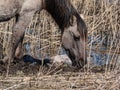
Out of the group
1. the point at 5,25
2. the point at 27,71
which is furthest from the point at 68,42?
the point at 5,25

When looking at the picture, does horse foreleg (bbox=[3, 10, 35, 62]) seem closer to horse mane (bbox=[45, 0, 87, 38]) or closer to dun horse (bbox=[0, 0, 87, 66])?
dun horse (bbox=[0, 0, 87, 66])

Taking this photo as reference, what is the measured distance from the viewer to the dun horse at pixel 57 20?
5605 mm

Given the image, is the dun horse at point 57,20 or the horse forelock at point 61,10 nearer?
the dun horse at point 57,20

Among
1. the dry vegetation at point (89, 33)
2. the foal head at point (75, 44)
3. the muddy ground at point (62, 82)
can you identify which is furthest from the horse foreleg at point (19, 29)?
the muddy ground at point (62, 82)

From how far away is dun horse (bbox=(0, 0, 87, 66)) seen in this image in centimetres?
561

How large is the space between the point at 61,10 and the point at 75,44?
0.60 metres

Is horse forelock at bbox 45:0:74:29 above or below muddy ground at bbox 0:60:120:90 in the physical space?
above

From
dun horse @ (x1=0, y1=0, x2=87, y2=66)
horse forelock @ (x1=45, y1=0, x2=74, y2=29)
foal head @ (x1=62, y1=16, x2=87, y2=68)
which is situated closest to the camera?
dun horse @ (x1=0, y1=0, x2=87, y2=66)

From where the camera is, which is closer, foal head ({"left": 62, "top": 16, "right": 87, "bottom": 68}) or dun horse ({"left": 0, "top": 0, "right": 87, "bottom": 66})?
dun horse ({"left": 0, "top": 0, "right": 87, "bottom": 66})

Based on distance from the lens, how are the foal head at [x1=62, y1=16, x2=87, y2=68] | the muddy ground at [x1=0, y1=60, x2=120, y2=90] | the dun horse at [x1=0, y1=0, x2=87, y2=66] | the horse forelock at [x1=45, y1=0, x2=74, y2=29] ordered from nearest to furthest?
the muddy ground at [x1=0, y1=60, x2=120, y2=90]
the dun horse at [x1=0, y1=0, x2=87, y2=66]
the horse forelock at [x1=45, y1=0, x2=74, y2=29]
the foal head at [x1=62, y1=16, x2=87, y2=68]

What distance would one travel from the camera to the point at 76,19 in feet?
19.5

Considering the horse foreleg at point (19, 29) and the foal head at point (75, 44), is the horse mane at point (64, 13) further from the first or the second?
the horse foreleg at point (19, 29)

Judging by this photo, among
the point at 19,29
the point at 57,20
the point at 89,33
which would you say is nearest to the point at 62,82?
the point at 19,29

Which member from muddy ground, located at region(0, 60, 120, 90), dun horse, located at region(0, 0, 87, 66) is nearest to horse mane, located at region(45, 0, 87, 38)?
dun horse, located at region(0, 0, 87, 66)
